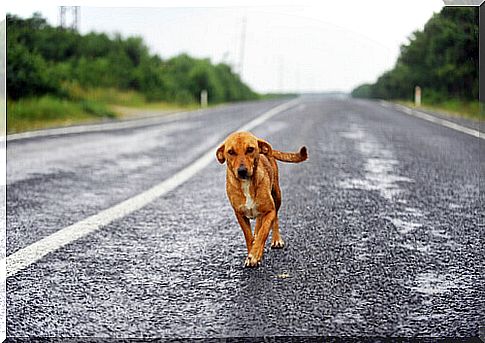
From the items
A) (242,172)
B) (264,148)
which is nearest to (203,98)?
(264,148)

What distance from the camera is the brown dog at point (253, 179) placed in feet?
7.65

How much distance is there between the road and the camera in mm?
2492

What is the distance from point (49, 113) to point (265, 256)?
12.8m

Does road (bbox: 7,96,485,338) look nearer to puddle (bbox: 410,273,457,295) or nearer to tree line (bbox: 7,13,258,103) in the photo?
puddle (bbox: 410,273,457,295)

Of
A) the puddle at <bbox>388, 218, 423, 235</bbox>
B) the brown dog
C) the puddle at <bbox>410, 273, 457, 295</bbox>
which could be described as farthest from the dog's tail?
the puddle at <bbox>388, 218, 423, 235</bbox>

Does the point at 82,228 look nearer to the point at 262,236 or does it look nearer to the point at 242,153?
the point at 262,236

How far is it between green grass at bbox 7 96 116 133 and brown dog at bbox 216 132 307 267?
10.8 m

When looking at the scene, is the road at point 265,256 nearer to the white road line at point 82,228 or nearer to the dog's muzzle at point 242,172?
the white road line at point 82,228

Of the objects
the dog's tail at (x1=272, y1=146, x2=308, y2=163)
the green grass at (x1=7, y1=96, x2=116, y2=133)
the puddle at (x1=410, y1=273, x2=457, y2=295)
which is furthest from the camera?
the green grass at (x1=7, y1=96, x2=116, y2=133)

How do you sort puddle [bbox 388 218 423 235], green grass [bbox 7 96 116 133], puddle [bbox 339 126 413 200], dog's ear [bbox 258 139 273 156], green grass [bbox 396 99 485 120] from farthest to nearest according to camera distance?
green grass [bbox 7 96 116 133] < green grass [bbox 396 99 485 120] < puddle [bbox 339 126 413 200] < puddle [bbox 388 218 423 235] < dog's ear [bbox 258 139 273 156]

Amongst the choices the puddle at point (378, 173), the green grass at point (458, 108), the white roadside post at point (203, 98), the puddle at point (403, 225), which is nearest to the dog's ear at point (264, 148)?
the puddle at point (403, 225)

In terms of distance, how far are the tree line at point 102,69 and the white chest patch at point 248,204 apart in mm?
11296

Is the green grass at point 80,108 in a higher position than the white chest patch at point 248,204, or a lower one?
higher

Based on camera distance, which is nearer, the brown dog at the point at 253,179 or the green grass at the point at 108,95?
the brown dog at the point at 253,179
